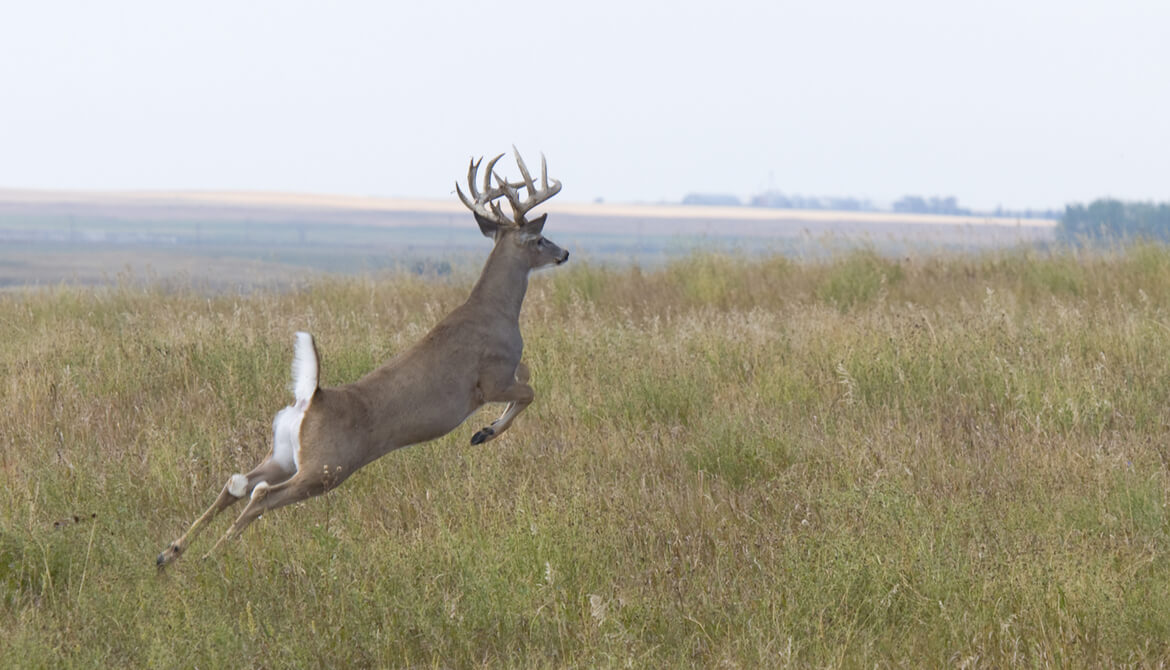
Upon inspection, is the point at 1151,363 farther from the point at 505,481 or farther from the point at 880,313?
the point at 505,481

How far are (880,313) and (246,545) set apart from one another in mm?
8080

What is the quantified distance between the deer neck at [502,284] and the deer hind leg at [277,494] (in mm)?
1634

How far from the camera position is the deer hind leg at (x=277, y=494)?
5141 mm

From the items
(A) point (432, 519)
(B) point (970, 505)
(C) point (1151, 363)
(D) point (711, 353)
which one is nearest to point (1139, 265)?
(C) point (1151, 363)

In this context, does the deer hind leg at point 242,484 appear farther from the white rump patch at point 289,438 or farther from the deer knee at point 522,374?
the deer knee at point 522,374

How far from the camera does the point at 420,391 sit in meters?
5.68

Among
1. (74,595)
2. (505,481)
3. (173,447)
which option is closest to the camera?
(74,595)

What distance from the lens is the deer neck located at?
6.60m

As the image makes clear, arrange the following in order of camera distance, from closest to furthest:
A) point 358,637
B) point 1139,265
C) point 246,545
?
point 358,637 < point 246,545 < point 1139,265

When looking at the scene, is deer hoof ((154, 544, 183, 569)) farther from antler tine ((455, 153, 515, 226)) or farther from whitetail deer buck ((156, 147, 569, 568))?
antler tine ((455, 153, 515, 226))

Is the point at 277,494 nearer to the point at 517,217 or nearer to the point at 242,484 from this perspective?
the point at 242,484

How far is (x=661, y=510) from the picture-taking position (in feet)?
19.0

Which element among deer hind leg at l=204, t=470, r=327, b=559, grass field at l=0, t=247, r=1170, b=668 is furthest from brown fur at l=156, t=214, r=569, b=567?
grass field at l=0, t=247, r=1170, b=668

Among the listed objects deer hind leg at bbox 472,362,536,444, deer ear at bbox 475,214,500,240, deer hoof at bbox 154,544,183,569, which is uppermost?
deer ear at bbox 475,214,500,240
